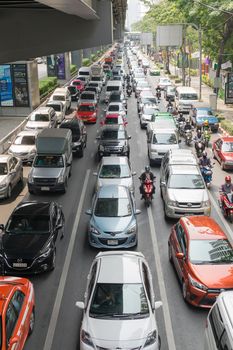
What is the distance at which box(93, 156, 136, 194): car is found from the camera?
20.2 meters

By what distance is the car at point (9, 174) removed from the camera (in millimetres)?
21288

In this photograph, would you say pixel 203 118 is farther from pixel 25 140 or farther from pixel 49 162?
pixel 49 162

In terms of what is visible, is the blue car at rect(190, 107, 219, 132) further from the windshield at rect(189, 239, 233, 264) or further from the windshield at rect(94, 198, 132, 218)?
the windshield at rect(189, 239, 233, 264)

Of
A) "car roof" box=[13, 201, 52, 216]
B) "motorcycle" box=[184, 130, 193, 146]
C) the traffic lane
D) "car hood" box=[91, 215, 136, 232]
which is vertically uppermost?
"car roof" box=[13, 201, 52, 216]

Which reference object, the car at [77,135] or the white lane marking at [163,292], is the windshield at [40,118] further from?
the white lane marking at [163,292]

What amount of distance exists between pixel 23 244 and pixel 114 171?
7385 millimetres

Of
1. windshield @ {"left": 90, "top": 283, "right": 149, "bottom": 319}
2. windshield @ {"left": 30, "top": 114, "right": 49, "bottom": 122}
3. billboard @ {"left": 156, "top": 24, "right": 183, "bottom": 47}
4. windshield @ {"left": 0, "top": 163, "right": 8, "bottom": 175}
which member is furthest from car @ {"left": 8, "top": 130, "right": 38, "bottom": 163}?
billboard @ {"left": 156, "top": 24, "right": 183, "bottom": 47}

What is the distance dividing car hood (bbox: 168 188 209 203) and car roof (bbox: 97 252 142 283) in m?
6.15

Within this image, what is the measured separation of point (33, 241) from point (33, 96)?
29.5m

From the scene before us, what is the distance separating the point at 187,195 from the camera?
1839 centimetres

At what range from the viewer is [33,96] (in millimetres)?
42469

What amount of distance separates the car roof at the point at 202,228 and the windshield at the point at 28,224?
4048 millimetres

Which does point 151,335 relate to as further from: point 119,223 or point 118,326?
point 119,223

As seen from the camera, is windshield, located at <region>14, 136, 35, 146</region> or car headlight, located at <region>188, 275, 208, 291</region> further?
windshield, located at <region>14, 136, 35, 146</region>
